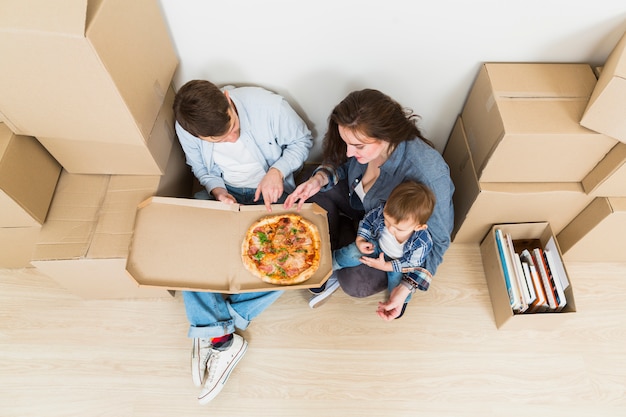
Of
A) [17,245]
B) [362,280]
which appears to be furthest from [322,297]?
[17,245]

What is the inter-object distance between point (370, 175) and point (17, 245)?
4.64 ft

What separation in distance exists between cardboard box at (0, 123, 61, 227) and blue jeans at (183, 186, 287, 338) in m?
0.56

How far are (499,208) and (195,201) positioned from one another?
116cm

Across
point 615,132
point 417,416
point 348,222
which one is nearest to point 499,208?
point 615,132

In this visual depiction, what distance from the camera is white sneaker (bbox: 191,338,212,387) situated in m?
1.64

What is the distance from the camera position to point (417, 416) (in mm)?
1584

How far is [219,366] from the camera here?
1.61 m

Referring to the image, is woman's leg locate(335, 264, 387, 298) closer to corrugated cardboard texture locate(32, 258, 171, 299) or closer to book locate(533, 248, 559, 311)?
book locate(533, 248, 559, 311)

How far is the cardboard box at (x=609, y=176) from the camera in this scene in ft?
4.43

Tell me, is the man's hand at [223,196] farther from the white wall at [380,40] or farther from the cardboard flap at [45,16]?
the cardboard flap at [45,16]

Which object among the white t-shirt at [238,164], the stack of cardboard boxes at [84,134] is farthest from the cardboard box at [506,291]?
the stack of cardboard boxes at [84,134]

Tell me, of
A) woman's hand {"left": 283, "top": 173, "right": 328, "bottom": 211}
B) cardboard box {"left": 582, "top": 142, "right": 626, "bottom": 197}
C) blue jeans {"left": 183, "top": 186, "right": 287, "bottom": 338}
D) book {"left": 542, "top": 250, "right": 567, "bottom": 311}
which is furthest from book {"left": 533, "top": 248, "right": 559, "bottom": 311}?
blue jeans {"left": 183, "top": 186, "right": 287, "bottom": 338}

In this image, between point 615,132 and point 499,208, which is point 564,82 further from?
point 499,208

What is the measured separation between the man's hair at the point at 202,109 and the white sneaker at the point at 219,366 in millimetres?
859
